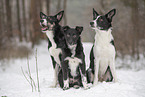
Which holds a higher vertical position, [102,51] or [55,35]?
[55,35]

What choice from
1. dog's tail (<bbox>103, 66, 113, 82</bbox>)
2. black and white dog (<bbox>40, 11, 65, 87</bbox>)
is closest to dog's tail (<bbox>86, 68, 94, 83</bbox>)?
dog's tail (<bbox>103, 66, 113, 82</bbox>)

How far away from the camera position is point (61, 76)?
12.9ft

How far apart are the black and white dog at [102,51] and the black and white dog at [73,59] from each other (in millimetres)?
Answer: 427

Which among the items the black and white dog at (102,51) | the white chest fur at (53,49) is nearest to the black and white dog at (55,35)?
the white chest fur at (53,49)

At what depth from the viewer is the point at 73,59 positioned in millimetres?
3596

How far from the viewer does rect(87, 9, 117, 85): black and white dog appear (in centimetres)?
368

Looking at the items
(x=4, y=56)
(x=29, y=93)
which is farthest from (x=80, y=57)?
(x=4, y=56)

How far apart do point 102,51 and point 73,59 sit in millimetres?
749

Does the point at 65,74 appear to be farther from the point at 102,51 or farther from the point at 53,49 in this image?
the point at 102,51

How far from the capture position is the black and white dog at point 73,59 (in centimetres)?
350

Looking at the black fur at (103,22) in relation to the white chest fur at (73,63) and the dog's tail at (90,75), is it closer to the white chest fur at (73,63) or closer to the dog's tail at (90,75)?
the white chest fur at (73,63)

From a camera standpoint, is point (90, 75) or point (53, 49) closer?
point (53, 49)

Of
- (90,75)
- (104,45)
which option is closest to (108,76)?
(90,75)

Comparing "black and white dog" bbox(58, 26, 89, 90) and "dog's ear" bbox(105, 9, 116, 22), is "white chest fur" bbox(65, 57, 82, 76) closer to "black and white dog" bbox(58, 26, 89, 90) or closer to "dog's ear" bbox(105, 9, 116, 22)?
"black and white dog" bbox(58, 26, 89, 90)
